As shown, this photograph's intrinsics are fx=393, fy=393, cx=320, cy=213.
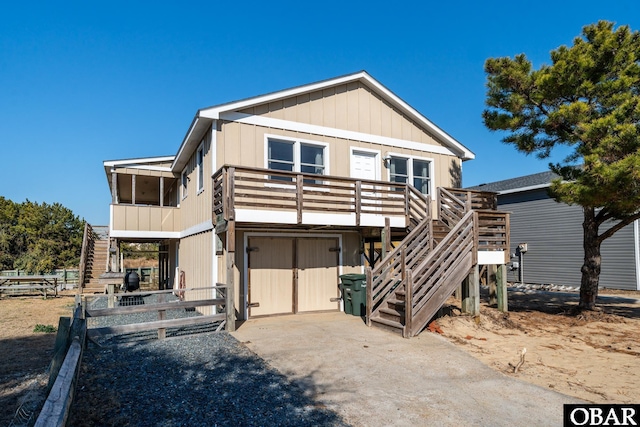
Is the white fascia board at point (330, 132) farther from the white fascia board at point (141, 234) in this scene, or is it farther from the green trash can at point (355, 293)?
the white fascia board at point (141, 234)

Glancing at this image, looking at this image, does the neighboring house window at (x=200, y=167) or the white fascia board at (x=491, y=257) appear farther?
the neighboring house window at (x=200, y=167)

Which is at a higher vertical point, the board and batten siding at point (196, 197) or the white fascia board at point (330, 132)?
the white fascia board at point (330, 132)

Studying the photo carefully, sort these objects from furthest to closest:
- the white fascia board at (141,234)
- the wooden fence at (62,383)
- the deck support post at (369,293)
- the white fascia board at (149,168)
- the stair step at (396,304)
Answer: the white fascia board at (149,168)
the white fascia board at (141,234)
the deck support post at (369,293)
the stair step at (396,304)
the wooden fence at (62,383)

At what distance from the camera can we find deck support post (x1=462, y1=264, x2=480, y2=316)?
32.3ft

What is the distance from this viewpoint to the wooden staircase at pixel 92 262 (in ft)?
56.1

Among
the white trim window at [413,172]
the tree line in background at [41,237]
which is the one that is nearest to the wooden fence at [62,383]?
the white trim window at [413,172]

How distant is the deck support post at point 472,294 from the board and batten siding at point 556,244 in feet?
30.1

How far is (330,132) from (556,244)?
14461 millimetres

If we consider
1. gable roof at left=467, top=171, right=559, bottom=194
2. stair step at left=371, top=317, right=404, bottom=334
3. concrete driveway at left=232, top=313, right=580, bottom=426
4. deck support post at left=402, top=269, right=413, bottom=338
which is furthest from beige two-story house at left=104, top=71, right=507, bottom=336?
gable roof at left=467, top=171, right=559, bottom=194

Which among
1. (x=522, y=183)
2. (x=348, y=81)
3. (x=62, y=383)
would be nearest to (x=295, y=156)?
(x=348, y=81)

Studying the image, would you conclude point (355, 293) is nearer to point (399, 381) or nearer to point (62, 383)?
point (399, 381)

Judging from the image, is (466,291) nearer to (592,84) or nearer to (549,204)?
(592,84)

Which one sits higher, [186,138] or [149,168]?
[186,138]

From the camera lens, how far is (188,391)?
5.22m
